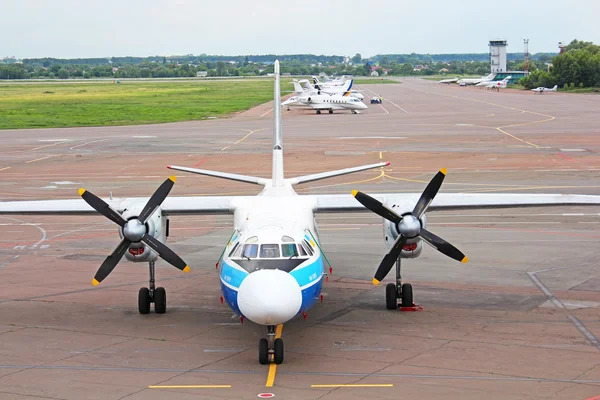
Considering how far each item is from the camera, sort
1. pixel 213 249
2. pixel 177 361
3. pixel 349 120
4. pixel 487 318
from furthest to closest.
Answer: pixel 349 120, pixel 213 249, pixel 487 318, pixel 177 361

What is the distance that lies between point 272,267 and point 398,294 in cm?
588

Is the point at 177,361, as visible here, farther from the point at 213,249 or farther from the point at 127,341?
the point at 213,249

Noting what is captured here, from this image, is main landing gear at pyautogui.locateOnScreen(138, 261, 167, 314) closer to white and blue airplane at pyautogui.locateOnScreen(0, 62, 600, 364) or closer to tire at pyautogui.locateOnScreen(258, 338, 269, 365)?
white and blue airplane at pyautogui.locateOnScreen(0, 62, 600, 364)

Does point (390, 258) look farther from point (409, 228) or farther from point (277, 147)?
point (277, 147)

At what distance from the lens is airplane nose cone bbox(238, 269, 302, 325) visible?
17672 mm

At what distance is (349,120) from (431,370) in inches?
3137

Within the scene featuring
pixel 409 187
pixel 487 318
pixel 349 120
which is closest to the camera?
pixel 487 318

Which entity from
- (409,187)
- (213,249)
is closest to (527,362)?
(213,249)

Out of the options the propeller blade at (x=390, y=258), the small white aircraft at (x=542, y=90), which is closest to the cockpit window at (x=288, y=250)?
the propeller blade at (x=390, y=258)

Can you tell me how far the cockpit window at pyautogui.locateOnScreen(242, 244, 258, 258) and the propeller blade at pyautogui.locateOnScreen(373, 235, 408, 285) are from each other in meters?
3.48

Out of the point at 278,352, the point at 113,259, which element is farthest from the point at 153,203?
the point at 278,352

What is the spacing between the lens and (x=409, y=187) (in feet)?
152

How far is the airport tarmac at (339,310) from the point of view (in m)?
17.8

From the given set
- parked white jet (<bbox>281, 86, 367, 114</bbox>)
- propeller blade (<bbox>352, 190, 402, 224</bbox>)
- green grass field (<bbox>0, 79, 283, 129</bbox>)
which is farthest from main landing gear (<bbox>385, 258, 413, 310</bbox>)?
parked white jet (<bbox>281, 86, 367, 114</bbox>)
